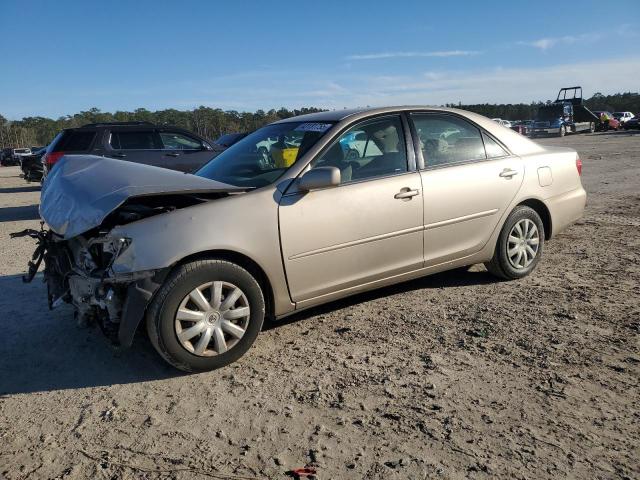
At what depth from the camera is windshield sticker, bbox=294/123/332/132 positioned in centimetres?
417

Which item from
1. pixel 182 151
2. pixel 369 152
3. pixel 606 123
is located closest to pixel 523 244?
pixel 369 152

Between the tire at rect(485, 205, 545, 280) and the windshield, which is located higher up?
the windshield

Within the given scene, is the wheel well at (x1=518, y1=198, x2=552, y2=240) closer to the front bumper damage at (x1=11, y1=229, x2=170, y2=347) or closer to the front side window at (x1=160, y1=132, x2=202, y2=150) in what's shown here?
the front bumper damage at (x1=11, y1=229, x2=170, y2=347)

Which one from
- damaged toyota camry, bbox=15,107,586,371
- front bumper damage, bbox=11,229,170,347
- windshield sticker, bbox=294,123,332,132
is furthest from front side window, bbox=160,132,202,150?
front bumper damage, bbox=11,229,170,347

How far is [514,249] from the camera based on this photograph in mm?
4891

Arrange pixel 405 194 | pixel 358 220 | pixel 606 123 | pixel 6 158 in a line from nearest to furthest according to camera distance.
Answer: pixel 358 220 → pixel 405 194 → pixel 606 123 → pixel 6 158

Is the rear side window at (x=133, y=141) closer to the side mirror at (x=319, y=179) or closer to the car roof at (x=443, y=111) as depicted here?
the car roof at (x=443, y=111)

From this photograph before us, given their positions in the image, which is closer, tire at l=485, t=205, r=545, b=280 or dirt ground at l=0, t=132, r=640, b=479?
dirt ground at l=0, t=132, r=640, b=479

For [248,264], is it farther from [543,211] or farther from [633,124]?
[633,124]

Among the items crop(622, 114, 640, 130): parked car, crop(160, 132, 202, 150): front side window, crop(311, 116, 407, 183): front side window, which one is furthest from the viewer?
crop(622, 114, 640, 130): parked car

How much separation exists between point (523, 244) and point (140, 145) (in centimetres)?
830

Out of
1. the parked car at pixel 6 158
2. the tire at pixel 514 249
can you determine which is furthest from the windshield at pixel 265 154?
the parked car at pixel 6 158

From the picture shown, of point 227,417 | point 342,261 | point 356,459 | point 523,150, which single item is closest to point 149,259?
point 227,417

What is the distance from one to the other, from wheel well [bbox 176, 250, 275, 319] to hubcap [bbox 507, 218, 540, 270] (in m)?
2.36
